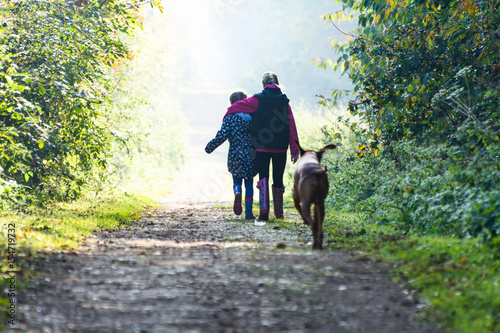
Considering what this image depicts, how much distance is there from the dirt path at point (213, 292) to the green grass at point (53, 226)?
0.18m

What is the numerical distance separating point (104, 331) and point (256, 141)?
6.65m

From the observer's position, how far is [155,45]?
33219 mm

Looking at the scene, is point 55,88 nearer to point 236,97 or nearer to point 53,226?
point 53,226

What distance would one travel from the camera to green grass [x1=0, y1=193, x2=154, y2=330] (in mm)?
5141

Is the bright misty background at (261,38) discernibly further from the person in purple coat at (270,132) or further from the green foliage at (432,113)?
the person in purple coat at (270,132)

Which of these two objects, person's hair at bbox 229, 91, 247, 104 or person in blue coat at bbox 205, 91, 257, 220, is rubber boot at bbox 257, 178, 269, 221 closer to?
person in blue coat at bbox 205, 91, 257, 220

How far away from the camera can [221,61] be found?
94688 millimetres

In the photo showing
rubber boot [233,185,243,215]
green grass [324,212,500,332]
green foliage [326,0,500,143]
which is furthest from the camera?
rubber boot [233,185,243,215]

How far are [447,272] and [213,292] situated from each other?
81.0 inches

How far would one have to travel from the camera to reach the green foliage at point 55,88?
9.89 meters

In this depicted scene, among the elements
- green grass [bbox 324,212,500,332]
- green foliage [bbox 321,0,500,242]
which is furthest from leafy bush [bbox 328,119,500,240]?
green grass [bbox 324,212,500,332]

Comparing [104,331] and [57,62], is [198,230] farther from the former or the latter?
[104,331]

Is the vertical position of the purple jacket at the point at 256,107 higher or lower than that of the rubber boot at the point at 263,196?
higher

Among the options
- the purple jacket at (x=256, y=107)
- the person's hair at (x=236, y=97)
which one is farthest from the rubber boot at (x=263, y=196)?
the person's hair at (x=236, y=97)
